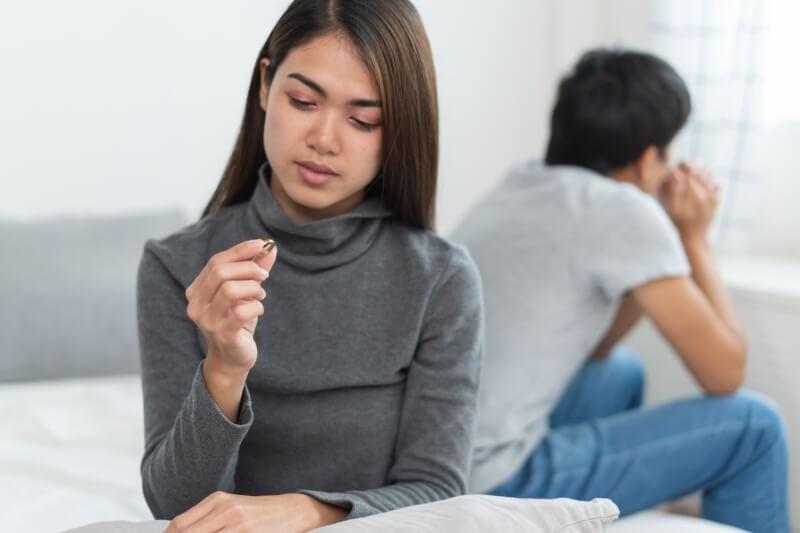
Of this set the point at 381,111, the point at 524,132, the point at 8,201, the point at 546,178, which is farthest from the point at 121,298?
the point at 524,132

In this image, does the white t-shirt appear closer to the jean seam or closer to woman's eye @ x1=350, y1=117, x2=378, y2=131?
the jean seam

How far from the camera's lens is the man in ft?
4.58

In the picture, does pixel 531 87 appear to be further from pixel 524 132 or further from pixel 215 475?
pixel 215 475

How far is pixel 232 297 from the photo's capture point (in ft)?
2.50

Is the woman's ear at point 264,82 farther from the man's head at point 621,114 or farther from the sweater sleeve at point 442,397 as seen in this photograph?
the man's head at point 621,114

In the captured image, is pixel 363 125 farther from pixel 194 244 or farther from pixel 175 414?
pixel 175 414

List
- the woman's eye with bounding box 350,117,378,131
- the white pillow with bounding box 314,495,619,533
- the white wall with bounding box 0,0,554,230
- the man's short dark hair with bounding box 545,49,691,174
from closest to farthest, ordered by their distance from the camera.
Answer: the white pillow with bounding box 314,495,619,533 → the woman's eye with bounding box 350,117,378,131 → the man's short dark hair with bounding box 545,49,691,174 → the white wall with bounding box 0,0,554,230

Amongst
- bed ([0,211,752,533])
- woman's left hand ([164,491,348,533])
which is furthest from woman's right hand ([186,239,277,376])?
bed ([0,211,752,533])

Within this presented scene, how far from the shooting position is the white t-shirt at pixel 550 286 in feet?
4.56

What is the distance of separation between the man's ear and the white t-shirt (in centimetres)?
13

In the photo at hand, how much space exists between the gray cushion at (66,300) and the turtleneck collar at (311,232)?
28.9 inches

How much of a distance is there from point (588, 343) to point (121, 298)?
0.84 meters

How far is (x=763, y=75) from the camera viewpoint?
2.14 metres

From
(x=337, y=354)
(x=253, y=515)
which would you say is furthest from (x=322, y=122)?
(x=253, y=515)
